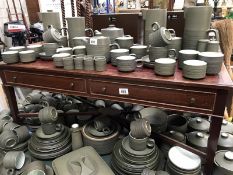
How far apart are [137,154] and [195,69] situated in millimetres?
634

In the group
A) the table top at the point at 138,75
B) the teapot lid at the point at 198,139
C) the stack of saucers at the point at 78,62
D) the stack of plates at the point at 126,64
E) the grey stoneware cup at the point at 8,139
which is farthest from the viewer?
the grey stoneware cup at the point at 8,139

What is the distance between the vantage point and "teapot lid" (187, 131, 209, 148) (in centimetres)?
141

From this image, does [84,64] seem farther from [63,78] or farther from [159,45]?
[159,45]

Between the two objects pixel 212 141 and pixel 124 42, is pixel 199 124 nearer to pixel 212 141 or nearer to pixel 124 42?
pixel 212 141

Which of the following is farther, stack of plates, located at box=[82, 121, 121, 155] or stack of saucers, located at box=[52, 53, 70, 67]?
stack of plates, located at box=[82, 121, 121, 155]

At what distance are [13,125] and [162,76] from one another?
1299mm

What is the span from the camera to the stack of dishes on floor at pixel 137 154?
50.6 inches

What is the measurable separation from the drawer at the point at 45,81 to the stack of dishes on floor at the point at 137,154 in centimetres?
43

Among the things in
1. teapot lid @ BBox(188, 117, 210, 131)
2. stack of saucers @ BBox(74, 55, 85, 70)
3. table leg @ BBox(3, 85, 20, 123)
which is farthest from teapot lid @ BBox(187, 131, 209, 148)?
table leg @ BBox(3, 85, 20, 123)

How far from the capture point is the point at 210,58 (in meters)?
1.08

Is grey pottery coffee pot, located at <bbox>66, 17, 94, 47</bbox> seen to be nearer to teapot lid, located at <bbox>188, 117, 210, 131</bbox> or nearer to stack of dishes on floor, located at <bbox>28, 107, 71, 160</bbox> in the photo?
stack of dishes on floor, located at <bbox>28, 107, 71, 160</bbox>

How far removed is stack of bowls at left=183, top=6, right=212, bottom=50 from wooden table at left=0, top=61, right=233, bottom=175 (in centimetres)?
26

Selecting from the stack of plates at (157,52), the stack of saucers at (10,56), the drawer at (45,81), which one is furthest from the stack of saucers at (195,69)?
the stack of saucers at (10,56)

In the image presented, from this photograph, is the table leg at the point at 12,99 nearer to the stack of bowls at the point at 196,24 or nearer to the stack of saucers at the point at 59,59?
the stack of saucers at the point at 59,59
